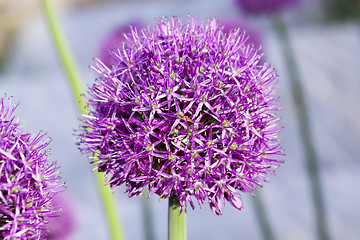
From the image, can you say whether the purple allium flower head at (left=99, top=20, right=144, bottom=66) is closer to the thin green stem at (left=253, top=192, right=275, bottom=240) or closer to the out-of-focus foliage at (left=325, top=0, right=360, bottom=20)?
the thin green stem at (left=253, top=192, right=275, bottom=240)

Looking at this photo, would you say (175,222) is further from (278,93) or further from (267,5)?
(278,93)

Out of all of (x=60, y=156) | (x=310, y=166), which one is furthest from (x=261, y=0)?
(x=60, y=156)

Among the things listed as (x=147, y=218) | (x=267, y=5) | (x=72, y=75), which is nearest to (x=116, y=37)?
(x=267, y=5)

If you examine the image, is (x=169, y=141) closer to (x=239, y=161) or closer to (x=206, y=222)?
(x=239, y=161)

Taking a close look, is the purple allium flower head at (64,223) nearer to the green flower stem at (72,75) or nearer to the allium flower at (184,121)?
the green flower stem at (72,75)

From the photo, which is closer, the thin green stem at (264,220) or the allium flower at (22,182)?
the allium flower at (22,182)

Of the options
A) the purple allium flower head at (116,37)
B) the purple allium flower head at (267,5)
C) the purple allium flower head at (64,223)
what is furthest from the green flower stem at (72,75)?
the purple allium flower head at (267,5)
